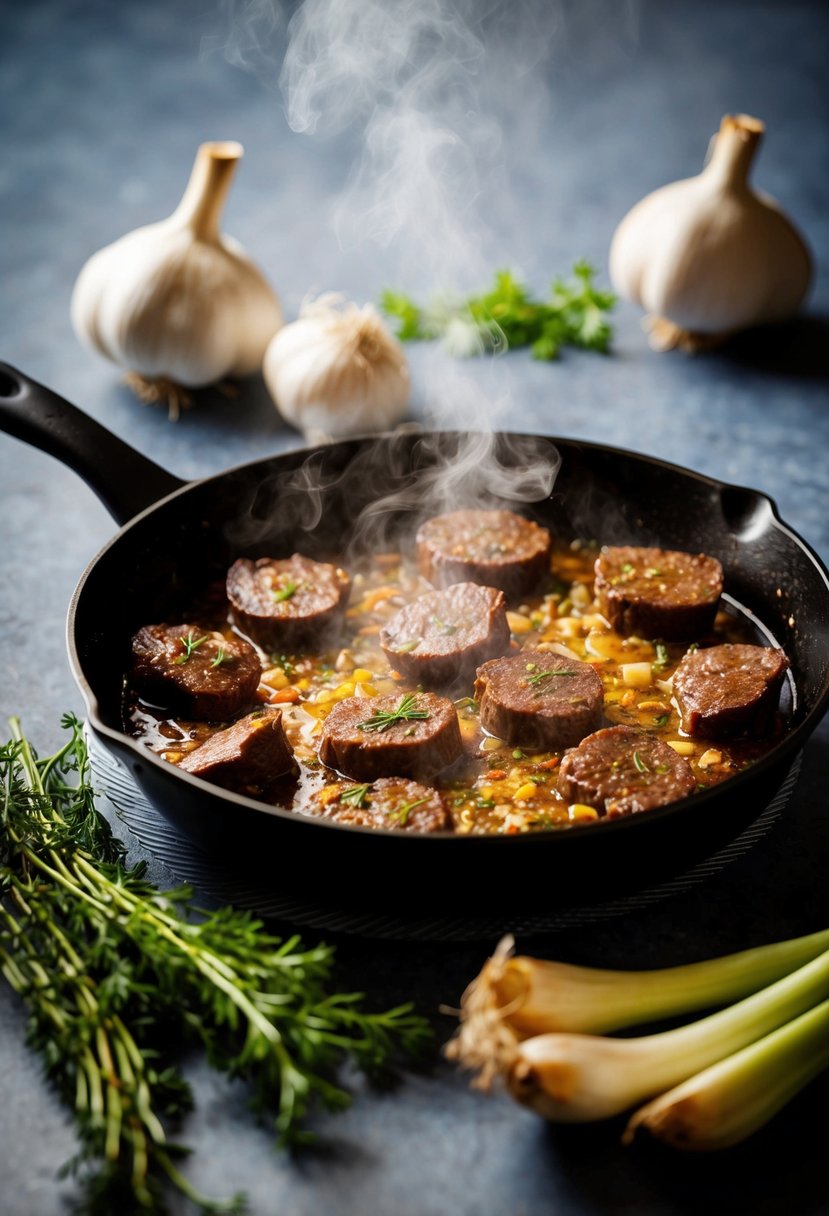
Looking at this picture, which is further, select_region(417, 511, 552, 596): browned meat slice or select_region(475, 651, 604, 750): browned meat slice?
select_region(417, 511, 552, 596): browned meat slice

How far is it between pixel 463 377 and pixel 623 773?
3.26 m

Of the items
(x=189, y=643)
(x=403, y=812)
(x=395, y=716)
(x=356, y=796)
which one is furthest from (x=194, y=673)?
(x=403, y=812)

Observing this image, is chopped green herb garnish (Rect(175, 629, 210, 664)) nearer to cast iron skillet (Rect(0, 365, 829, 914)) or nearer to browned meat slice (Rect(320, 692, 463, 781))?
cast iron skillet (Rect(0, 365, 829, 914))

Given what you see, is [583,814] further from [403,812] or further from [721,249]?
[721,249]

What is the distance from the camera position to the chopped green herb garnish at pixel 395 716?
10.8 feet

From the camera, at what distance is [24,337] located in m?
6.35

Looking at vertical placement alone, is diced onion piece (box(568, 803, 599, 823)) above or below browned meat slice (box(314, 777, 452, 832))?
above

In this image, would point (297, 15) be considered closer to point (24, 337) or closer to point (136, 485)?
point (24, 337)

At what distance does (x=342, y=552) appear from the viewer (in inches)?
173

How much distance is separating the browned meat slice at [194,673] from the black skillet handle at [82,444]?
1.73 ft

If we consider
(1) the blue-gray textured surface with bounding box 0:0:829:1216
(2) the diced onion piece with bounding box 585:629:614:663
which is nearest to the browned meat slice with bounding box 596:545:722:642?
(2) the diced onion piece with bounding box 585:629:614:663

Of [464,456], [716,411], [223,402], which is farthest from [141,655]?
[716,411]

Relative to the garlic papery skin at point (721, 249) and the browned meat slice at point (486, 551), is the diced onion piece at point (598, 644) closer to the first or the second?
the browned meat slice at point (486, 551)

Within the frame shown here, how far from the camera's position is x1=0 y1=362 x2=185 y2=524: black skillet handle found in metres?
3.92
